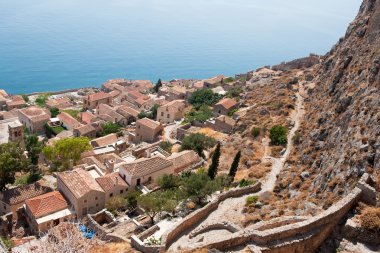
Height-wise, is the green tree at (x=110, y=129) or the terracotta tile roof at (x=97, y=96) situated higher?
the terracotta tile roof at (x=97, y=96)

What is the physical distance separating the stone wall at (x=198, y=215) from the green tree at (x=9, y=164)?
20777mm

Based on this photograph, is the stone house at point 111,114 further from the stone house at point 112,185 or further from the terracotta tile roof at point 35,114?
the stone house at point 112,185

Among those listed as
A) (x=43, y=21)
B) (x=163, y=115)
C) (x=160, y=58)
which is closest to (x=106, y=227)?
(x=163, y=115)

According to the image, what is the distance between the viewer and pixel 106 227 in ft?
92.1

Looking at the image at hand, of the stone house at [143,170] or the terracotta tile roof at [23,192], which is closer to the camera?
the terracotta tile roof at [23,192]

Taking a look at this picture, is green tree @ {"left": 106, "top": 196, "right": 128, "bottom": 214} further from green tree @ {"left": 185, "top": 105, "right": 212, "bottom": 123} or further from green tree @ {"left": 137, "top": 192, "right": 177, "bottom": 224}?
green tree @ {"left": 185, "top": 105, "right": 212, "bottom": 123}

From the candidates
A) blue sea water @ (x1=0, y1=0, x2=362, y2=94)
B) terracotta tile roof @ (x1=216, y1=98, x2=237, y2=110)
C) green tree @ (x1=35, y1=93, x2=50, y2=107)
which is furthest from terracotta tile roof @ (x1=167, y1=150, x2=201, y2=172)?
blue sea water @ (x1=0, y1=0, x2=362, y2=94)

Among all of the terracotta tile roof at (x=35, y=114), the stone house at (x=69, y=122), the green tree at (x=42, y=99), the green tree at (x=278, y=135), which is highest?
the green tree at (x=278, y=135)

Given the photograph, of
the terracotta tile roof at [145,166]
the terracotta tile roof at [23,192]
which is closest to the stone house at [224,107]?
the terracotta tile roof at [145,166]

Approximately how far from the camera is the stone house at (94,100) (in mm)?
75062

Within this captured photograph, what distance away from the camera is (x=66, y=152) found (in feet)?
139

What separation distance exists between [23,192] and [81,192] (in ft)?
19.8

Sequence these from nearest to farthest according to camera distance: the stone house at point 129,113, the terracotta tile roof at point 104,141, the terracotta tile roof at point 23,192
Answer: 1. the terracotta tile roof at point 23,192
2. the terracotta tile roof at point 104,141
3. the stone house at point 129,113

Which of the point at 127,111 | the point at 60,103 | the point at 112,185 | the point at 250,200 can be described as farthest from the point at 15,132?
the point at 250,200
